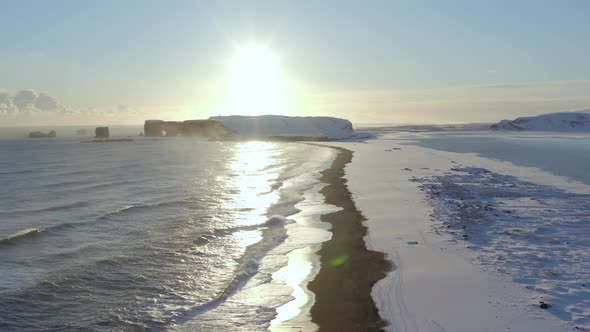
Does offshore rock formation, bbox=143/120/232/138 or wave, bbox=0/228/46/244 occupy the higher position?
offshore rock formation, bbox=143/120/232/138

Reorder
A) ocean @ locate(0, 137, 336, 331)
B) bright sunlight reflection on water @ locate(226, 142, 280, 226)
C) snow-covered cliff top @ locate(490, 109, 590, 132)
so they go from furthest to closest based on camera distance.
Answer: snow-covered cliff top @ locate(490, 109, 590, 132) < bright sunlight reflection on water @ locate(226, 142, 280, 226) < ocean @ locate(0, 137, 336, 331)

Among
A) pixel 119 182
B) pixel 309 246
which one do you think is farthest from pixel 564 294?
pixel 119 182

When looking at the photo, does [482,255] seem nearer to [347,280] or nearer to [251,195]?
[347,280]

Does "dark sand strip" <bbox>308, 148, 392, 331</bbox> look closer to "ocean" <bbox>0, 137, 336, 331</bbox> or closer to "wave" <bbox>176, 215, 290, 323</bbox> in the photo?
"ocean" <bbox>0, 137, 336, 331</bbox>

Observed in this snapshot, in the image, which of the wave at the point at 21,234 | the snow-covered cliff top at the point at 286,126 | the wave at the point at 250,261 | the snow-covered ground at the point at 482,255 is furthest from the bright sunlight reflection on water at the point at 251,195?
the snow-covered cliff top at the point at 286,126

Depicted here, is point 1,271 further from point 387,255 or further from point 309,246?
point 387,255

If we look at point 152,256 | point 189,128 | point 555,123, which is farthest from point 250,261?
point 555,123

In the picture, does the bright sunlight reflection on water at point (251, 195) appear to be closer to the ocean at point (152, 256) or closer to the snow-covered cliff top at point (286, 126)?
the ocean at point (152, 256)

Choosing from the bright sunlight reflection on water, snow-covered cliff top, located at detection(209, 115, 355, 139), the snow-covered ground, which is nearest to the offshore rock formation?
snow-covered cliff top, located at detection(209, 115, 355, 139)
